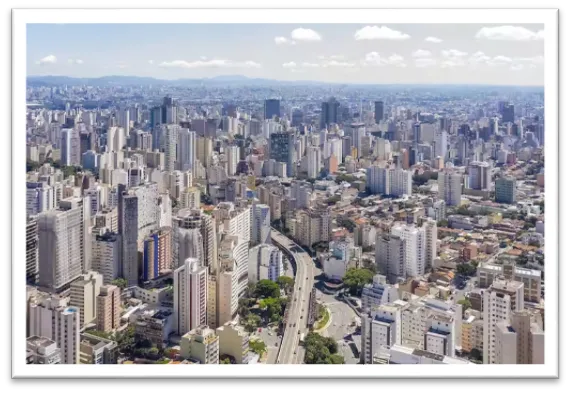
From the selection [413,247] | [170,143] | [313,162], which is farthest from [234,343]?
[170,143]

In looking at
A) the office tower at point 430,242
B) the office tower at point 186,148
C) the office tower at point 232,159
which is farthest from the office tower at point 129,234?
the office tower at point 430,242

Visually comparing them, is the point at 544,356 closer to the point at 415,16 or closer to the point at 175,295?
the point at 415,16

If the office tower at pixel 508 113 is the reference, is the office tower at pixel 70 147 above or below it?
below

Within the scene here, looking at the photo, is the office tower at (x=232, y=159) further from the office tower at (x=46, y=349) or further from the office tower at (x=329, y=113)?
the office tower at (x=46, y=349)

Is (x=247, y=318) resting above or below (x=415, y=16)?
below
